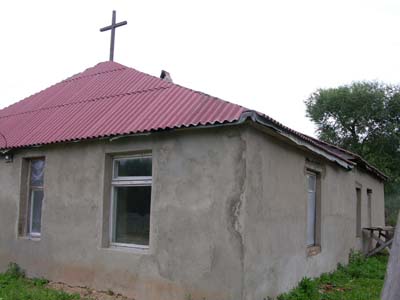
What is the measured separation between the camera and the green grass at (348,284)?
7.74 m

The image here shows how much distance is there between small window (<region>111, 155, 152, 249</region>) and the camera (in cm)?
758

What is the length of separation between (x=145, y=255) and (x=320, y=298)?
307 centimetres

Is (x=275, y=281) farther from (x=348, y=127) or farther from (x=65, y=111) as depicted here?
(x=348, y=127)

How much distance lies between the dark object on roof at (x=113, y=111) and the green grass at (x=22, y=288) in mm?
2615

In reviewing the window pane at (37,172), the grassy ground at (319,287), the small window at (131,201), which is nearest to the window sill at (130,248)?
the small window at (131,201)

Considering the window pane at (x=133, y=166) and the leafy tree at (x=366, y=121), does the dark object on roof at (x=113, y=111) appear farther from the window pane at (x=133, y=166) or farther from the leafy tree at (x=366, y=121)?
the leafy tree at (x=366, y=121)

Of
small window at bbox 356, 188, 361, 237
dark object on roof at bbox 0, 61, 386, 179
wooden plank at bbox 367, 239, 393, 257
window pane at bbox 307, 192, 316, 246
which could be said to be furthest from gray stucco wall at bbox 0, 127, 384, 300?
small window at bbox 356, 188, 361, 237

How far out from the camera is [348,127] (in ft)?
95.0

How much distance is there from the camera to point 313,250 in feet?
30.5

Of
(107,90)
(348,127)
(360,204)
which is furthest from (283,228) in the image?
→ (348,127)

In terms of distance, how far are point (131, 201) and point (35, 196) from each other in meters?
2.88

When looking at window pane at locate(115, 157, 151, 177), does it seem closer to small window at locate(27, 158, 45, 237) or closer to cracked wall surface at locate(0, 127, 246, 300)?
cracked wall surface at locate(0, 127, 246, 300)

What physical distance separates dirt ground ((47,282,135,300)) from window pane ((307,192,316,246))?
4.21 meters

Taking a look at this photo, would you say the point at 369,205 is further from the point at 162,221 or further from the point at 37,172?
the point at 37,172
